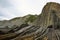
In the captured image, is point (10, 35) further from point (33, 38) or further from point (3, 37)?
point (33, 38)

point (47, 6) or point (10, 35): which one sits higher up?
point (47, 6)

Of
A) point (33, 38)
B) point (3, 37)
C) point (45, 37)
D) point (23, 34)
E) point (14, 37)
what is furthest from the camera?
point (45, 37)

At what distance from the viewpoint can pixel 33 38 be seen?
232 inches

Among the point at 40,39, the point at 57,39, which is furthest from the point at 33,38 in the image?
the point at 57,39

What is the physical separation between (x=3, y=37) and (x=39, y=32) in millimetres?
1797

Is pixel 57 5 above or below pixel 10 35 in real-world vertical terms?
above

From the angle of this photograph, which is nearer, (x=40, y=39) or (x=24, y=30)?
(x=24, y=30)

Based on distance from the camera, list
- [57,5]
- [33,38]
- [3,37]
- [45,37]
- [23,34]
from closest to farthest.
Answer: [3,37], [23,34], [33,38], [45,37], [57,5]

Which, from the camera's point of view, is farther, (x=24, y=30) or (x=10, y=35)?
(x=24, y=30)

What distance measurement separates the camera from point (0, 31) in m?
4.82

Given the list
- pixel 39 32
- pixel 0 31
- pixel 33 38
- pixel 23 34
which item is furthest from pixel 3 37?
pixel 39 32

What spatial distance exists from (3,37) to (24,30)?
1.10m

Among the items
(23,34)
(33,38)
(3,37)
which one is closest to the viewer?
(3,37)

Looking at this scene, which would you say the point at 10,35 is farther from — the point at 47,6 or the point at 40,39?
the point at 47,6
